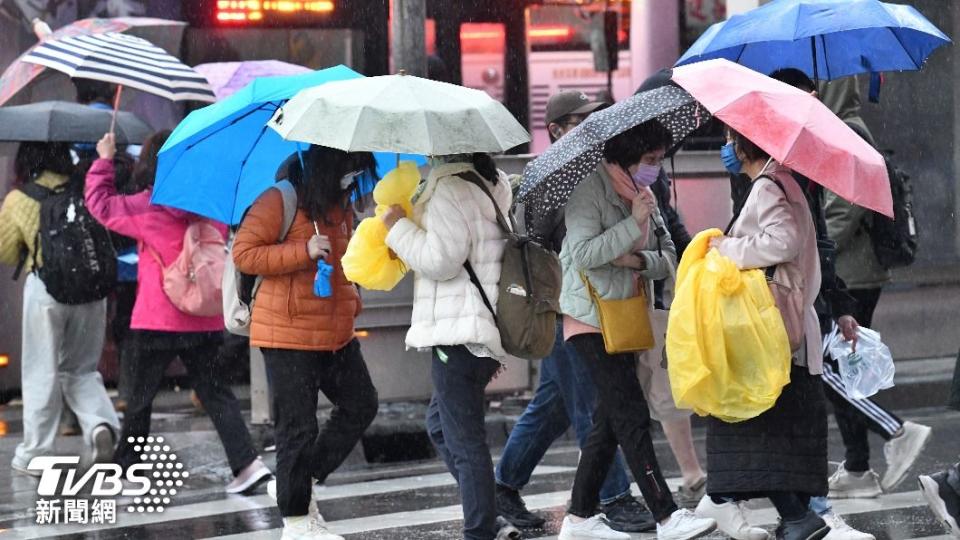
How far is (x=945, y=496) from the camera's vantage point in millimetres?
6758

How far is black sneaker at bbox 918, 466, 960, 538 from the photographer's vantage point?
672 centimetres

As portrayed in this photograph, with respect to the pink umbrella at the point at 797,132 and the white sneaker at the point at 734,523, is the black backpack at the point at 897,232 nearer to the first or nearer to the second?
the white sneaker at the point at 734,523

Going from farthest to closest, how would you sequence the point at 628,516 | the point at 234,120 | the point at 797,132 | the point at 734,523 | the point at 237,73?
the point at 237,73, the point at 628,516, the point at 234,120, the point at 734,523, the point at 797,132

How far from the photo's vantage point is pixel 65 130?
30.9 feet

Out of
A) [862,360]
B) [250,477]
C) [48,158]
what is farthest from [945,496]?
[48,158]

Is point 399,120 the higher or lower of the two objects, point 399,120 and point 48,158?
the higher

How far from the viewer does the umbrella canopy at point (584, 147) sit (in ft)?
21.1

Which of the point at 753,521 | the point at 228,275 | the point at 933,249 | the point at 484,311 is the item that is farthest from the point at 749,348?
the point at 933,249

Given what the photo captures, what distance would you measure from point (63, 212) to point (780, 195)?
463cm

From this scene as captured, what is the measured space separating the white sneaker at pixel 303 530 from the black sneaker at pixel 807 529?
195cm

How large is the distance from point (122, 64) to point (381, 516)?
9.63 ft

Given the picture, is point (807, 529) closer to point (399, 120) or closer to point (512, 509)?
point (512, 509)

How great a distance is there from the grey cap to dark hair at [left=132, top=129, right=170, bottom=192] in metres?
2.19

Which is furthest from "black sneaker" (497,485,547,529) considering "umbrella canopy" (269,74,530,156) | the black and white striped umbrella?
the black and white striped umbrella
